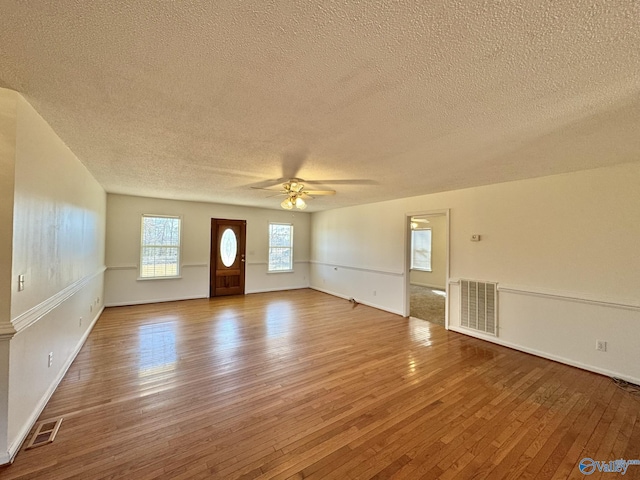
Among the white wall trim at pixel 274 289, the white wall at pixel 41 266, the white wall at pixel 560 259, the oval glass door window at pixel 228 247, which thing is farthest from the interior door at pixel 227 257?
the white wall at pixel 560 259

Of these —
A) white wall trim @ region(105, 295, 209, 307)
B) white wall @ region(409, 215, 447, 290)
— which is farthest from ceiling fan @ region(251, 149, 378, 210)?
white wall @ region(409, 215, 447, 290)

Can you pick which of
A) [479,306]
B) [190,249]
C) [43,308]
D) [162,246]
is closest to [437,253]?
[479,306]

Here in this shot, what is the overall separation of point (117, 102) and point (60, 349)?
103 inches

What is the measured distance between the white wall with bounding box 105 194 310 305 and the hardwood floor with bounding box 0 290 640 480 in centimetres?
216

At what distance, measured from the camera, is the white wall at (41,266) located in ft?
5.83

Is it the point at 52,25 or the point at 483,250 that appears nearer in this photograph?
the point at 52,25

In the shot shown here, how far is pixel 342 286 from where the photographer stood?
7078mm

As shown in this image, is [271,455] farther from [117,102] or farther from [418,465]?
[117,102]

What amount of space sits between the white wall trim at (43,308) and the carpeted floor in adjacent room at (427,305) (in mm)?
5471

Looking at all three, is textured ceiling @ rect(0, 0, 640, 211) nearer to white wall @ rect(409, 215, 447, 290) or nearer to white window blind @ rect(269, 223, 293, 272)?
white window blind @ rect(269, 223, 293, 272)

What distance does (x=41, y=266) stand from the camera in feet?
7.08

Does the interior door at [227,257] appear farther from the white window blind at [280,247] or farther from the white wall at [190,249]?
the white window blind at [280,247]

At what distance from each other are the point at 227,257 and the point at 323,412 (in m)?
5.52

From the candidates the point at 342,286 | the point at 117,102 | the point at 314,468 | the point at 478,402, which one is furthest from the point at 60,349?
the point at 342,286
